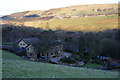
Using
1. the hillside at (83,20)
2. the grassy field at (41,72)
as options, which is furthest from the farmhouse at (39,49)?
the grassy field at (41,72)

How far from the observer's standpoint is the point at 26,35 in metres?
58.1

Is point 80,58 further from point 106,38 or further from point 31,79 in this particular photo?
point 106,38

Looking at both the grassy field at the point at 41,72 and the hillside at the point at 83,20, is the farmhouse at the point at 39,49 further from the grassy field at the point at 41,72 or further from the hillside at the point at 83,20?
the grassy field at the point at 41,72

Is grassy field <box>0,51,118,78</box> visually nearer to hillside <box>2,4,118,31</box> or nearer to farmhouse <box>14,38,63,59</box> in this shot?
hillside <box>2,4,118,31</box>

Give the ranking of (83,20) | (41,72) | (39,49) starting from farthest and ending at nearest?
1. (83,20)
2. (39,49)
3. (41,72)

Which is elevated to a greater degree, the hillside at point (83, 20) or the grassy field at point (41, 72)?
the hillside at point (83, 20)

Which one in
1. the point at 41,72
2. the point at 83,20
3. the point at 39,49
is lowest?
the point at 41,72

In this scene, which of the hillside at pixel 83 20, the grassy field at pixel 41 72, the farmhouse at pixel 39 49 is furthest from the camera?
the farmhouse at pixel 39 49

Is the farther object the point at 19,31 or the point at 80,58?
the point at 19,31

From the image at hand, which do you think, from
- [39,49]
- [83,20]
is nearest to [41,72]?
[39,49]

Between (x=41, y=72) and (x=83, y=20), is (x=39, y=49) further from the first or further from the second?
(x=83, y=20)

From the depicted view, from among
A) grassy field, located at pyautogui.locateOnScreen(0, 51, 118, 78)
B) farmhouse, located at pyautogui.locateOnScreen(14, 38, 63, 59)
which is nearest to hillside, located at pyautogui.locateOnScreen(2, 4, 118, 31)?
grassy field, located at pyautogui.locateOnScreen(0, 51, 118, 78)

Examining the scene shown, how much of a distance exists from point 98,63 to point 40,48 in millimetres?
13383

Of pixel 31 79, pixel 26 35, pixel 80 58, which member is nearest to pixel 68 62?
pixel 80 58
